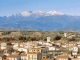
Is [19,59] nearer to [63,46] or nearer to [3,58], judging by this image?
[3,58]

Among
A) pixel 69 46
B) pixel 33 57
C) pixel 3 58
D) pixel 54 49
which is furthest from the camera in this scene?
pixel 69 46

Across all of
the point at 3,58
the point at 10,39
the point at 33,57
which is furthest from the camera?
the point at 10,39

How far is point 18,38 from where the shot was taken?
2837 inches

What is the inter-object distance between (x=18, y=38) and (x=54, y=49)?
63.5ft

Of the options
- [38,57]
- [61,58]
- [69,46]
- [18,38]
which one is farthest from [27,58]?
[18,38]

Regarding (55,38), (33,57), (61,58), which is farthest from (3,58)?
(55,38)

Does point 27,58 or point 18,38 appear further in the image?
point 18,38

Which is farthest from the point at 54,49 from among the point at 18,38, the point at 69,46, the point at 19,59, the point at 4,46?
the point at 18,38

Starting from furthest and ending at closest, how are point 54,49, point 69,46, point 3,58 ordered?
point 69,46, point 54,49, point 3,58

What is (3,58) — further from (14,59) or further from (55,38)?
(55,38)

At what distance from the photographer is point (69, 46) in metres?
58.9

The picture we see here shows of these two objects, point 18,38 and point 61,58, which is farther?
point 18,38

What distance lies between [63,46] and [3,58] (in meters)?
21.6

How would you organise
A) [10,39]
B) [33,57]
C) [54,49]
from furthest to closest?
[10,39] < [54,49] < [33,57]
